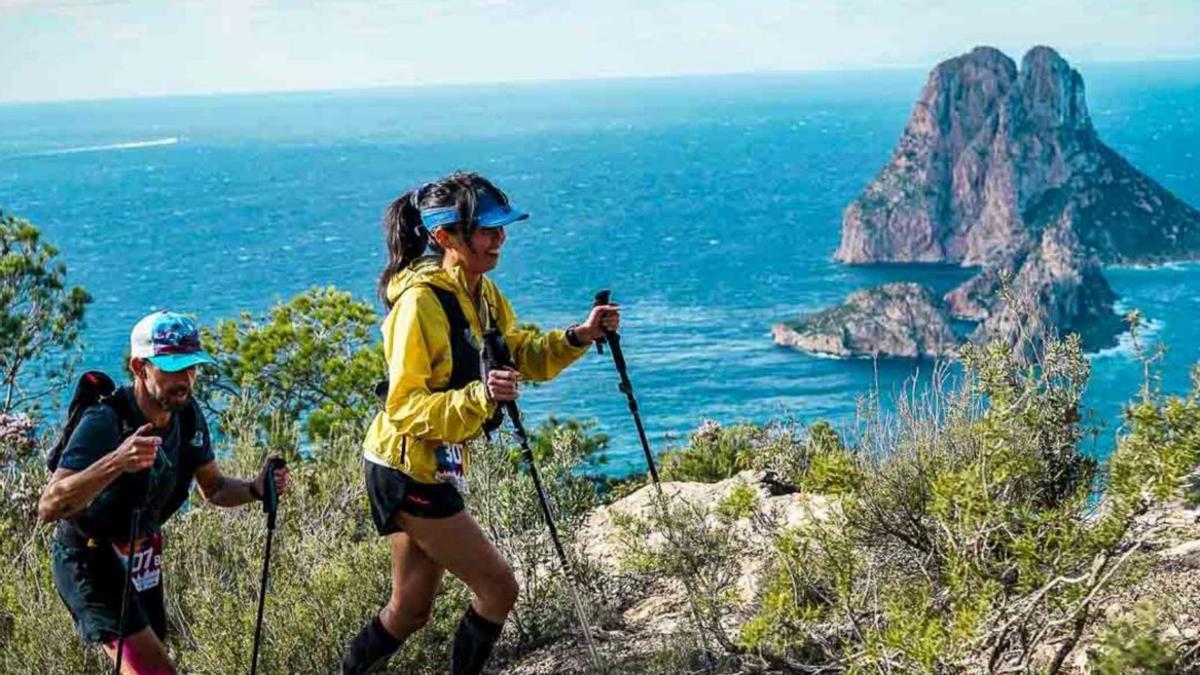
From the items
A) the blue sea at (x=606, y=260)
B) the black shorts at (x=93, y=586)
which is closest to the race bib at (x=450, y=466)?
the black shorts at (x=93, y=586)

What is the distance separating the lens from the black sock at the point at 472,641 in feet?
15.1

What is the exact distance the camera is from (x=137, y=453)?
13.2ft

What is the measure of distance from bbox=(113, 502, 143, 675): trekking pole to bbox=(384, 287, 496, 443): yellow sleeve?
883mm

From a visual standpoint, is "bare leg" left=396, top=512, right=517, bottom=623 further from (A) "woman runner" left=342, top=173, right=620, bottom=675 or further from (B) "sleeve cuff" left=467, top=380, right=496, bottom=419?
(B) "sleeve cuff" left=467, top=380, right=496, bottom=419

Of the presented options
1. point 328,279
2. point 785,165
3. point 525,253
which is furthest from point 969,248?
point 328,279

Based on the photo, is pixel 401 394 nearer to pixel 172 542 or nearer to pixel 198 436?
pixel 198 436

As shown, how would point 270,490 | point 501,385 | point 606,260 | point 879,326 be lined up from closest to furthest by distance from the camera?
1. point 501,385
2. point 270,490
3. point 879,326
4. point 606,260

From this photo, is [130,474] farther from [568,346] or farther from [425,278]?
[568,346]

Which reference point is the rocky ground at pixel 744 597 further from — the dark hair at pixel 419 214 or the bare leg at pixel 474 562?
the dark hair at pixel 419 214

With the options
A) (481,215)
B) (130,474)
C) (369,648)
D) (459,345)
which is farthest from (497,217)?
(369,648)

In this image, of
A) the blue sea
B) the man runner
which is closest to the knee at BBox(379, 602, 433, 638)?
the man runner

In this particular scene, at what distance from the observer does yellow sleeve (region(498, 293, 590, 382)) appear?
4836 mm

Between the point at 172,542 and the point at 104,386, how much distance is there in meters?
2.31

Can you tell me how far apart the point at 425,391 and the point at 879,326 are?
350 ft
